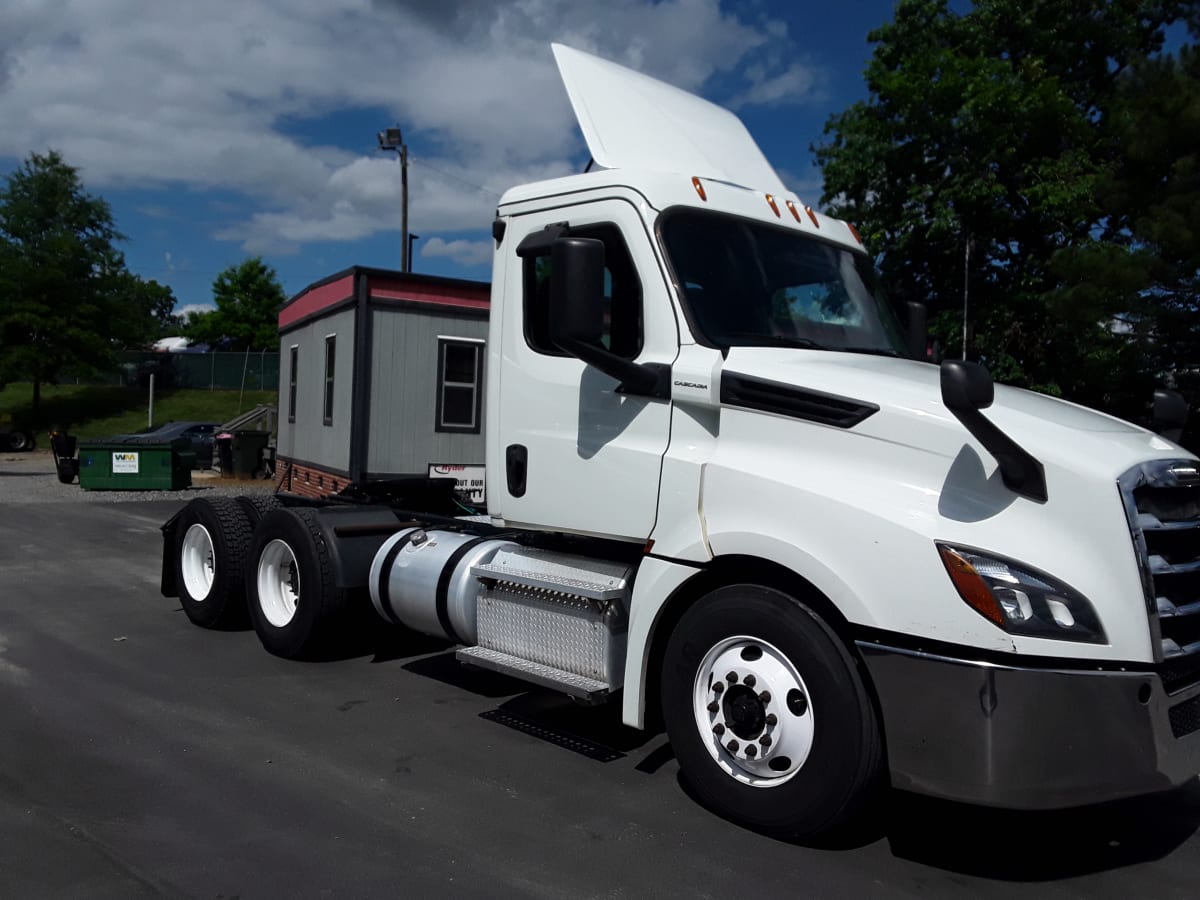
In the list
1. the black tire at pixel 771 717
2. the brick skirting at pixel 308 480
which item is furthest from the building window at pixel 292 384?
the black tire at pixel 771 717

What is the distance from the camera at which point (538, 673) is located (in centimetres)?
506

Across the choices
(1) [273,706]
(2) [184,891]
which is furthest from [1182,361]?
(2) [184,891]

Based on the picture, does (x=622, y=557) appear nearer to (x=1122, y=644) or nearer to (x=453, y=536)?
(x=453, y=536)

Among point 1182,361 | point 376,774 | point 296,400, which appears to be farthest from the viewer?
point 1182,361

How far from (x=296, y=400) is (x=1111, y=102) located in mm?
14440

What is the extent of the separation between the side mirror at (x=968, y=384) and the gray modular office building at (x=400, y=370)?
18.6 ft

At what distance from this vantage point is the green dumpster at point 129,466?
68.9 ft

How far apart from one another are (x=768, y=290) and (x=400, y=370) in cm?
519

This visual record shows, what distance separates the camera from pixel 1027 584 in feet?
11.6

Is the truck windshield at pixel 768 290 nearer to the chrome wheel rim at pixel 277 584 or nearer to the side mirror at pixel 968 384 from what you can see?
the side mirror at pixel 968 384

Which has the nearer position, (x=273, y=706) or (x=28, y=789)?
(x=28, y=789)

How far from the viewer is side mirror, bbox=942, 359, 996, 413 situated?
3572 mm

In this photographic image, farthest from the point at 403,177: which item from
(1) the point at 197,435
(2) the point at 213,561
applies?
(2) the point at 213,561

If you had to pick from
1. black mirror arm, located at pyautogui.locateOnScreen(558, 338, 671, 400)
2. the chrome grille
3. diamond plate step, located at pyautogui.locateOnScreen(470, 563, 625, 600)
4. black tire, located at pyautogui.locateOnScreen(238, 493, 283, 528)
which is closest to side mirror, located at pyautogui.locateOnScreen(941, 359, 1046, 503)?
the chrome grille
